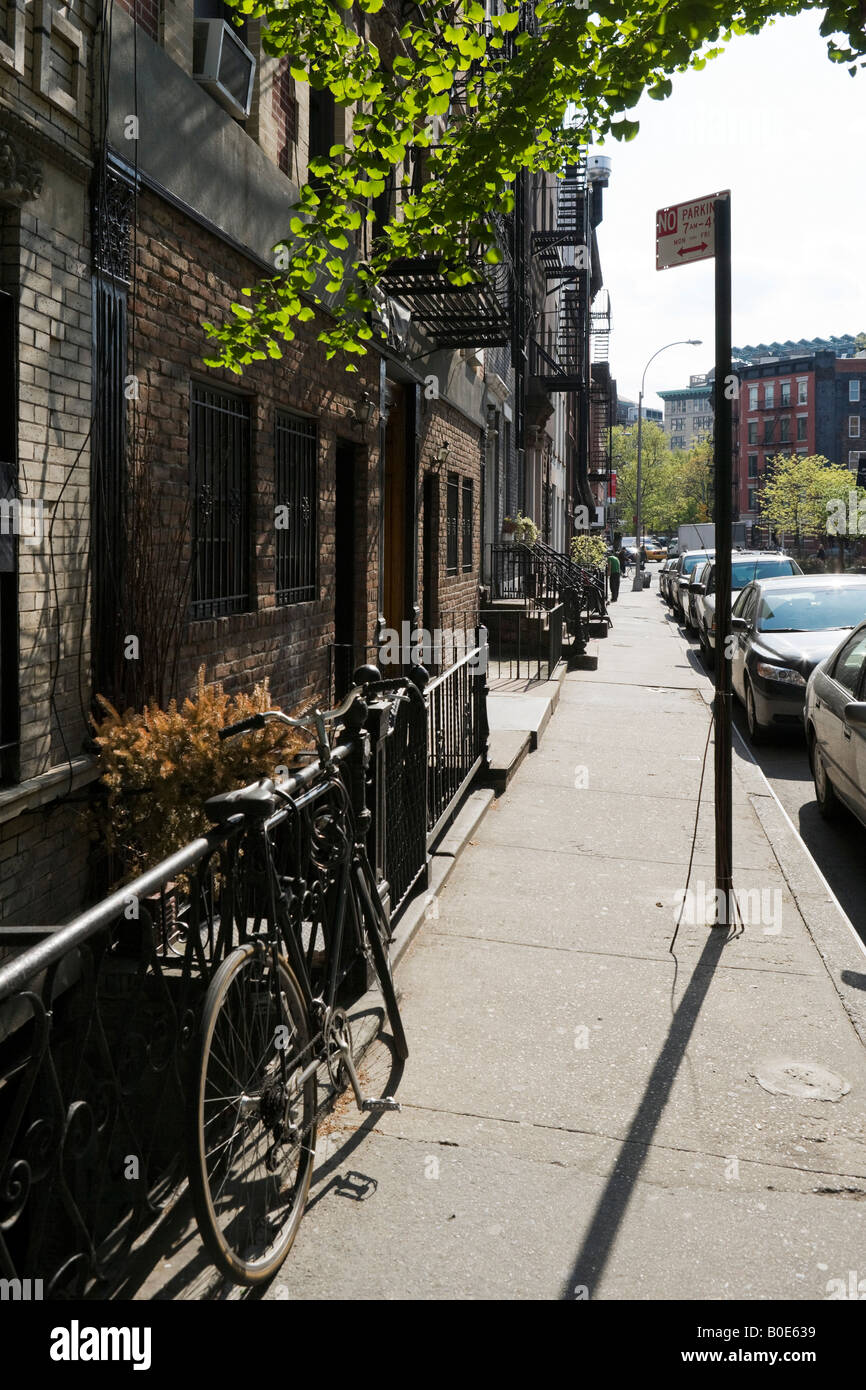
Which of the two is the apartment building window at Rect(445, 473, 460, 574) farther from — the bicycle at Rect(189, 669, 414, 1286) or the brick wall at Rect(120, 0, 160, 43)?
the bicycle at Rect(189, 669, 414, 1286)

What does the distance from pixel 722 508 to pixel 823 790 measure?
3.58 metres

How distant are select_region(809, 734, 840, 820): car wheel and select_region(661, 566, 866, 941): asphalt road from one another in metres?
0.09

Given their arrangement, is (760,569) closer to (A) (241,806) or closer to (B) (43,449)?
(B) (43,449)

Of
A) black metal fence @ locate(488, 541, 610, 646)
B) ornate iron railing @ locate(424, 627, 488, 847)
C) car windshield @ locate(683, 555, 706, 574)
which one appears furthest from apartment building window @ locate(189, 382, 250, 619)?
car windshield @ locate(683, 555, 706, 574)

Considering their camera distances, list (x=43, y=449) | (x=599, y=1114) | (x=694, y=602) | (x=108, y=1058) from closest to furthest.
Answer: (x=108, y=1058)
(x=599, y=1114)
(x=43, y=449)
(x=694, y=602)

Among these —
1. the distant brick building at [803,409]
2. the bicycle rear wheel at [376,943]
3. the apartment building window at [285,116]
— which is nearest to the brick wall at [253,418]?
the apartment building window at [285,116]

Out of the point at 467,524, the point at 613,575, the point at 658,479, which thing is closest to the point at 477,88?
the point at 467,524

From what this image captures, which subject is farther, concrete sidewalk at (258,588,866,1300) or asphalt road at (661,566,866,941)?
asphalt road at (661,566,866,941)

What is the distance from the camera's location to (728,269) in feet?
20.4

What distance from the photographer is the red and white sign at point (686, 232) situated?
20.3 ft

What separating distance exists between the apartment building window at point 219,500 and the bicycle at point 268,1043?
3.12 meters

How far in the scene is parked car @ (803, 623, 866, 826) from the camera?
748cm

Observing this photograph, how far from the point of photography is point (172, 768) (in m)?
4.75
